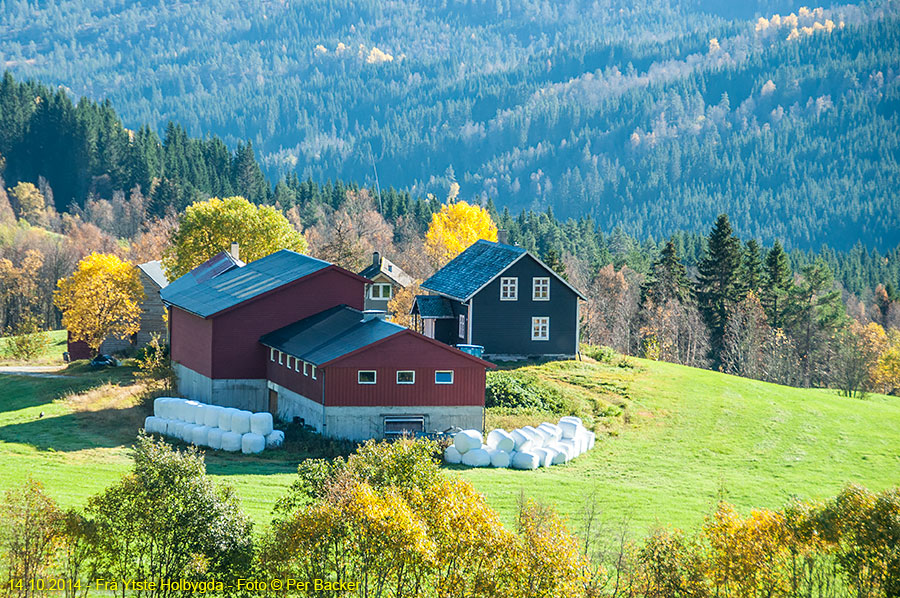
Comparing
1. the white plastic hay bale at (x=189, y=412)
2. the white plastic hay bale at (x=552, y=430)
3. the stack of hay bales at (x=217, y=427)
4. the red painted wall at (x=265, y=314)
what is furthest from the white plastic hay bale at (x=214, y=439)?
the white plastic hay bale at (x=552, y=430)

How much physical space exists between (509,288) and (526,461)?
73.5ft

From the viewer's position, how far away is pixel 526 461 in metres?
41.2

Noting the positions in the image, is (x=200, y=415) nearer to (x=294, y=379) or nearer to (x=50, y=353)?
(x=294, y=379)

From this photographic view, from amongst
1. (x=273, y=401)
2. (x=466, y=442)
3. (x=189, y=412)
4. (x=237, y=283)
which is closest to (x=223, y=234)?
(x=237, y=283)

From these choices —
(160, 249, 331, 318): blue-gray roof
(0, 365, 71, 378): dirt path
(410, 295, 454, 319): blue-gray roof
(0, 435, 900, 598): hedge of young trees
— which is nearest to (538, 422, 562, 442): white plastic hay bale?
(160, 249, 331, 318): blue-gray roof

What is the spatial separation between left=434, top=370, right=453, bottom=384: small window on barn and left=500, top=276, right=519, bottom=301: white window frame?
18.2 m

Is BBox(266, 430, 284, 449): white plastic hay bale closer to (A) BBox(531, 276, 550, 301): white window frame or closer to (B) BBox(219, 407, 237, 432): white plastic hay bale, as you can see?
(B) BBox(219, 407, 237, 432): white plastic hay bale

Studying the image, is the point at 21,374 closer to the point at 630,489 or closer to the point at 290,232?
the point at 290,232

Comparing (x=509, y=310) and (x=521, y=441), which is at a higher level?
(x=509, y=310)

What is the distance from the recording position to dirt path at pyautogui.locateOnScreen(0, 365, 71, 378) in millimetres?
61406

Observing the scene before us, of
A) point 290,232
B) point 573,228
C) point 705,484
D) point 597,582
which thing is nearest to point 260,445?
point 705,484

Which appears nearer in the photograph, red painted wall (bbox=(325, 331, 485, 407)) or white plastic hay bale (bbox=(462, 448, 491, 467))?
white plastic hay bale (bbox=(462, 448, 491, 467))

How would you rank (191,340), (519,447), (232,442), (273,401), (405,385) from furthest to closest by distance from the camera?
(191,340), (273,401), (405,385), (232,442), (519,447)

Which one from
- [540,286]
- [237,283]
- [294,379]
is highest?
[540,286]
